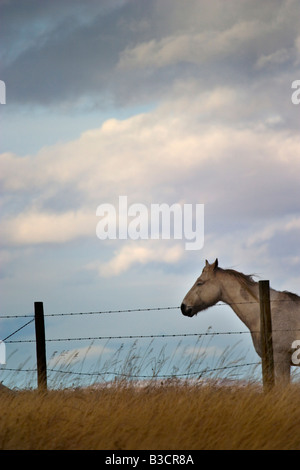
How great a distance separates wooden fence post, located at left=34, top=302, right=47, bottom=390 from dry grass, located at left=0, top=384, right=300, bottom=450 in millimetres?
767

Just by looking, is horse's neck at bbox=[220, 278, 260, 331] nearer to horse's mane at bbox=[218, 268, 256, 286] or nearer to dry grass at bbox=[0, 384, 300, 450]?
horse's mane at bbox=[218, 268, 256, 286]

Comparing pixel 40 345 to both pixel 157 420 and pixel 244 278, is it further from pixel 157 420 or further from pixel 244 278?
pixel 244 278

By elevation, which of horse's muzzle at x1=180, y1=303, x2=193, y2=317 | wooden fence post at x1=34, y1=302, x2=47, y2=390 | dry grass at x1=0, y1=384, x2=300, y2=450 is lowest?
dry grass at x1=0, y1=384, x2=300, y2=450

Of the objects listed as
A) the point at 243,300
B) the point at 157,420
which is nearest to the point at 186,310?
the point at 243,300

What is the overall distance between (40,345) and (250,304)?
15.2ft

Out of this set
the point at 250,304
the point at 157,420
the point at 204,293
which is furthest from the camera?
the point at 204,293

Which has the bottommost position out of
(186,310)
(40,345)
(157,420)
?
(157,420)

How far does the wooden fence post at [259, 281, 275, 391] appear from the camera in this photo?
9.42m

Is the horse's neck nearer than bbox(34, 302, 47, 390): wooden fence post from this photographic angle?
No

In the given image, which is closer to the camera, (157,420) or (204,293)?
(157,420)

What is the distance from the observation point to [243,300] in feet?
41.2

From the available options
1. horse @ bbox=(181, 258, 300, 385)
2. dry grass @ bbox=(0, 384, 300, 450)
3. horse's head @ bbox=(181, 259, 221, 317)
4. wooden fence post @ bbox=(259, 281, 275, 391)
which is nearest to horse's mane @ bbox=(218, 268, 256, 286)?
horse @ bbox=(181, 258, 300, 385)

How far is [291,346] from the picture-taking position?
Answer: 468 inches

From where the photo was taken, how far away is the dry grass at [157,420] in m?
6.21
